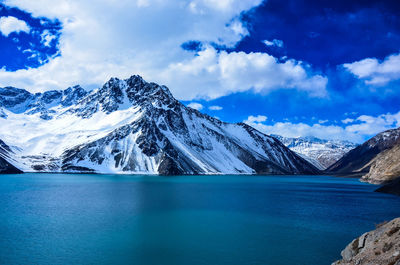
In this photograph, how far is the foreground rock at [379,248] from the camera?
2083 centimetres

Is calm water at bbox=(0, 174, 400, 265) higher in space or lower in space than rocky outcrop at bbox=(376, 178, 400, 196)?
lower

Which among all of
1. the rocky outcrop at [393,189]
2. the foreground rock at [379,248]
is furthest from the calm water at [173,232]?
the rocky outcrop at [393,189]

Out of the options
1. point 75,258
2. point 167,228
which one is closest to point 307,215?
point 167,228

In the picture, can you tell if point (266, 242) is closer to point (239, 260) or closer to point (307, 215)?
point (239, 260)

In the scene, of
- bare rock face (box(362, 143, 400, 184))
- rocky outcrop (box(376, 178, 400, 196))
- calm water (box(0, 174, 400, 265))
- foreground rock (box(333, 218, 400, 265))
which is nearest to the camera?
foreground rock (box(333, 218, 400, 265))

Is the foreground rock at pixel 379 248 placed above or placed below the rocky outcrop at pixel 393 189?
above

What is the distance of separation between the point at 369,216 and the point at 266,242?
3585 cm

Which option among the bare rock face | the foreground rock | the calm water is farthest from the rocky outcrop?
the foreground rock

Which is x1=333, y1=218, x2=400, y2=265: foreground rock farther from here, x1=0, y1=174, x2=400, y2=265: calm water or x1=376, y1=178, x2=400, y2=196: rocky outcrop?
x1=376, y1=178, x2=400, y2=196: rocky outcrop

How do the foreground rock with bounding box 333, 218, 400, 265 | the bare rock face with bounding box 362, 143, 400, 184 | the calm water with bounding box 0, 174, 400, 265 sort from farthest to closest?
the bare rock face with bounding box 362, 143, 400, 184 < the calm water with bounding box 0, 174, 400, 265 < the foreground rock with bounding box 333, 218, 400, 265

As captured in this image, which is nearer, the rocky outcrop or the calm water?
the calm water

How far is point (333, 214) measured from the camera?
6819cm

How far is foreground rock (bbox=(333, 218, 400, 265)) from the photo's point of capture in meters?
20.8

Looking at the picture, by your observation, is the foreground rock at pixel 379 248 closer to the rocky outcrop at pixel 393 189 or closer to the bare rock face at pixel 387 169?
the rocky outcrop at pixel 393 189
